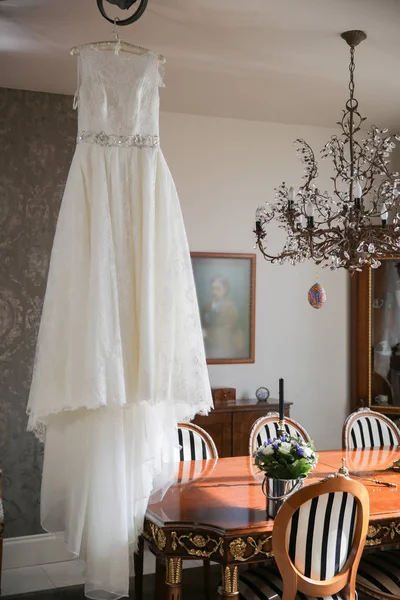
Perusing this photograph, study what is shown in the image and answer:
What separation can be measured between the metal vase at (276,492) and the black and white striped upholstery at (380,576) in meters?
0.59

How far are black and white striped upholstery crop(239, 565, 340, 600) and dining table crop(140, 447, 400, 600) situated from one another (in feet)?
0.76

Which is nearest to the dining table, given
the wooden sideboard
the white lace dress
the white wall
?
the white lace dress

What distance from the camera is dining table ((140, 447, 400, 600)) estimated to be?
2.59 m

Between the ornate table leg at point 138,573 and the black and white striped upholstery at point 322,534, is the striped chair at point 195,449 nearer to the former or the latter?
the ornate table leg at point 138,573

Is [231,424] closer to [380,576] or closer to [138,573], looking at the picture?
[138,573]

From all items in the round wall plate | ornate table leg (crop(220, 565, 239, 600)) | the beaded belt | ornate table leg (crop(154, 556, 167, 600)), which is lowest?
ornate table leg (crop(154, 556, 167, 600))

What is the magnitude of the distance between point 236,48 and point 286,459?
2.12 metres

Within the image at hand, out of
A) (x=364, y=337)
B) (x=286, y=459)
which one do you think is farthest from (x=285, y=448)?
(x=364, y=337)

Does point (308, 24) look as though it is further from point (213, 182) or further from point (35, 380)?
point (35, 380)

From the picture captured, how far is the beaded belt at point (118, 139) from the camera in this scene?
197cm

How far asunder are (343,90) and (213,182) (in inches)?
46.8

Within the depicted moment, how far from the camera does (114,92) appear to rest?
2010mm

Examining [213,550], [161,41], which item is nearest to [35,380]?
[213,550]

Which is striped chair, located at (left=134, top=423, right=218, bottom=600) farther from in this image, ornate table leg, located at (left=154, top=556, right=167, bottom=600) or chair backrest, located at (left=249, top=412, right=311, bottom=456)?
ornate table leg, located at (left=154, top=556, right=167, bottom=600)
